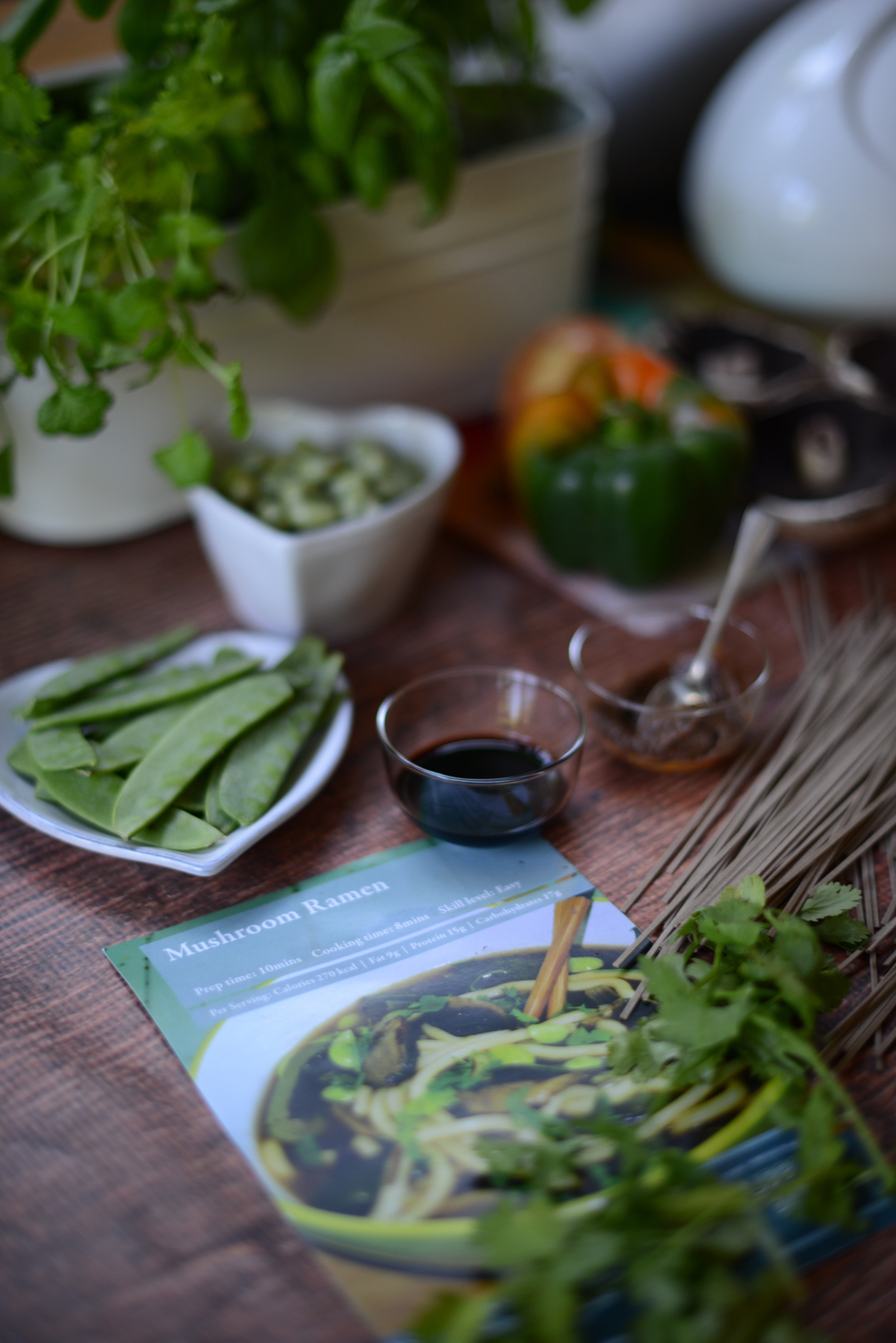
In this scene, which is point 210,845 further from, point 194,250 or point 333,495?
point 194,250

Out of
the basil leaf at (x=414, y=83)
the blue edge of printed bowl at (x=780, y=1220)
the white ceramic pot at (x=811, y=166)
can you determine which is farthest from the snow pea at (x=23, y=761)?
the white ceramic pot at (x=811, y=166)

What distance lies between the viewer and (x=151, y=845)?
76 centimetres

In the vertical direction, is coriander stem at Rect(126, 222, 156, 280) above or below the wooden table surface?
above

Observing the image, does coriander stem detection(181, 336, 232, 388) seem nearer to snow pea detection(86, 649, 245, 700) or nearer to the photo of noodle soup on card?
snow pea detection(86, 649, 245, 700)

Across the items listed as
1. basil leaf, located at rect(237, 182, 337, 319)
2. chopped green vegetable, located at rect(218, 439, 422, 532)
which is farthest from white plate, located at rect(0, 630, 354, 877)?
basil leaf, located at rect(237, 182, 337, 319)

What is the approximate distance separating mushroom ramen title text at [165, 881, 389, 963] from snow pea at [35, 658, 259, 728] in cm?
20


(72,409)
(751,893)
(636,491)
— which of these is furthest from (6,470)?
(751,893)

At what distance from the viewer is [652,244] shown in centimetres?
172

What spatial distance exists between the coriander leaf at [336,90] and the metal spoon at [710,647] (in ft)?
1.50

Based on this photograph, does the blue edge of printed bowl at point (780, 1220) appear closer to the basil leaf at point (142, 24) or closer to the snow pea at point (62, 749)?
the snow pea at point (62, 749)

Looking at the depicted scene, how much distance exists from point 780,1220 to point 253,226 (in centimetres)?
87

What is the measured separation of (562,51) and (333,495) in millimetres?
956

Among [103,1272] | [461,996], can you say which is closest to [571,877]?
[461,996]

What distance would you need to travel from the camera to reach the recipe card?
595mm
